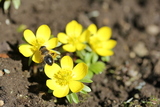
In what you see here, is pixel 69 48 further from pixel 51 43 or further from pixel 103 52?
pixel 103 52

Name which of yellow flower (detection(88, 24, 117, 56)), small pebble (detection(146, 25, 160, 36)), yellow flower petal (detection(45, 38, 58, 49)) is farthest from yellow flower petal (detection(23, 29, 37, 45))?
small pebble (detection(146, 25, 160, 36))

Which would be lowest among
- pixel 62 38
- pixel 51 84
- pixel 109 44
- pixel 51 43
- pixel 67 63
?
pixel 51 84

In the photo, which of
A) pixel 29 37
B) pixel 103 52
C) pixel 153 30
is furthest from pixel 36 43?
pixel 153 30

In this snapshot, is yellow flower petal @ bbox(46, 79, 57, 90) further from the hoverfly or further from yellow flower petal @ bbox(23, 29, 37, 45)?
yellow flower petal @ bbox(23, 29, 37, 45)

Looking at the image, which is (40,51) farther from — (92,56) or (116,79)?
(116,79)

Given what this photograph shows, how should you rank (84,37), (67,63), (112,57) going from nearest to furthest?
1. (67,63)
2. (84,37)
3. (112,57)

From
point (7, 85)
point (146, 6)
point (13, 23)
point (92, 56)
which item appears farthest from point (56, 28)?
point (146, 6)

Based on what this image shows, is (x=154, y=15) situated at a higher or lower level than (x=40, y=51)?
higher
